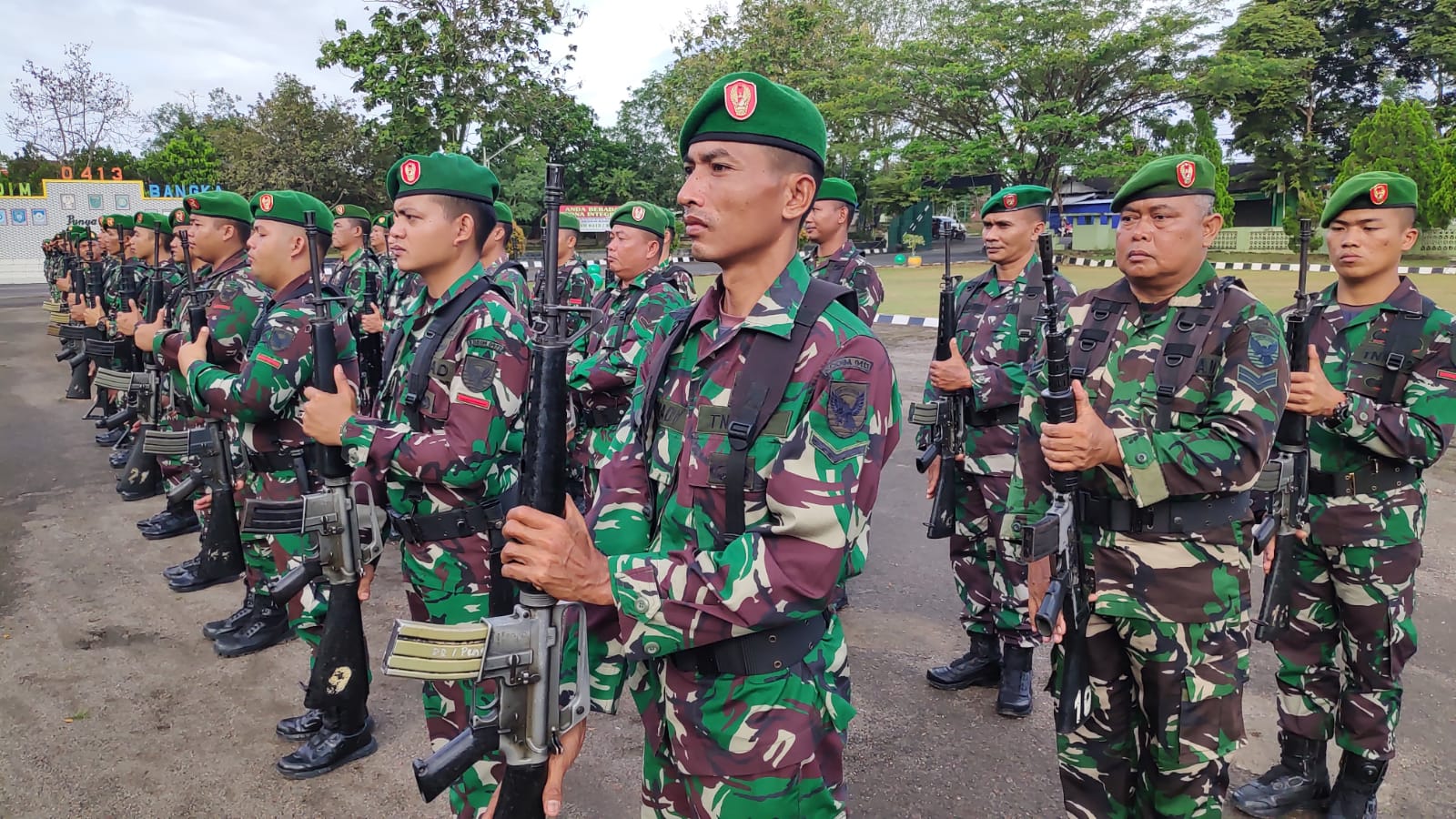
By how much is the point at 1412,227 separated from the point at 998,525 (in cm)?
212

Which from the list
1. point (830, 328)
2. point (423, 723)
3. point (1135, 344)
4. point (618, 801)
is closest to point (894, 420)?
point (830, 328)

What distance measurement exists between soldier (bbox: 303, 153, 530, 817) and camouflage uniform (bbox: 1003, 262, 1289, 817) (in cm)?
196

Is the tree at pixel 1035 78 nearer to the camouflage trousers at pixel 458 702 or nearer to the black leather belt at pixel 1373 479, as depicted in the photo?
the black leather belt at pixel 1373 479

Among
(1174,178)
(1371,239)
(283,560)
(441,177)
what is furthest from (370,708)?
(1371,239)

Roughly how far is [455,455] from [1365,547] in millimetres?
3347

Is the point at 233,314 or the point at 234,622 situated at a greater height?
the point at 233,314

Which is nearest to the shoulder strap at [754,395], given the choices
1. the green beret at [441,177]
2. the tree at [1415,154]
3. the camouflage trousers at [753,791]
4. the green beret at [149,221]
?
the camouflage trousers at [753,791]

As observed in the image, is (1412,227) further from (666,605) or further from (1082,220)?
(1082,220)

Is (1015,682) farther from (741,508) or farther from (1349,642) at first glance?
(741,508)

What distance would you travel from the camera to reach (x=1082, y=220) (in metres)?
36.8

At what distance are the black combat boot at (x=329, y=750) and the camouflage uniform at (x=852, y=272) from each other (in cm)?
367

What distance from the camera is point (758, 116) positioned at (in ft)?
5.81

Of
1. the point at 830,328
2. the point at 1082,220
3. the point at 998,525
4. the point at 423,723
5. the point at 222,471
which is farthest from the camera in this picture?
the point at 1082,220

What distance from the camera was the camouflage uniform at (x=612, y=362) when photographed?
5031 mm
